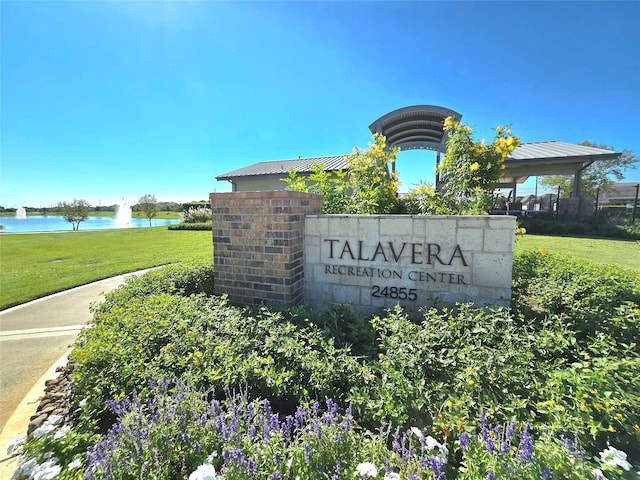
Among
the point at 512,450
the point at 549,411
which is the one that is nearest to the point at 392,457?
the point at 512,450

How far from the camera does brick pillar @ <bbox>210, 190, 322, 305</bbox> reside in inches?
130

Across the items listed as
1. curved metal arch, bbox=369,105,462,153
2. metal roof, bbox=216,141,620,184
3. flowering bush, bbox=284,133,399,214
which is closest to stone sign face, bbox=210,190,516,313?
flowering bush, bbox=284,133,399,214

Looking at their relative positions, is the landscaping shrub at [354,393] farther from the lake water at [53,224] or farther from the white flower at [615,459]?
the lake water at [53,224]

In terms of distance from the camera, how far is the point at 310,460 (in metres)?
1.33

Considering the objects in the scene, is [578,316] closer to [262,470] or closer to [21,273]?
[262,470]

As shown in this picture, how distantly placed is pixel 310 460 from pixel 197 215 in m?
23.7

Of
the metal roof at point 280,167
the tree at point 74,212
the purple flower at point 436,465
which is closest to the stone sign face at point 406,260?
the purple flower at point 436,465

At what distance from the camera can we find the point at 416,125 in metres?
10.6

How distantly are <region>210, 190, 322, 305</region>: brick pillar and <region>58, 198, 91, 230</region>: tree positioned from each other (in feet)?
97.0

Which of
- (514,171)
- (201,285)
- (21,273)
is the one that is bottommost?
(21,273)

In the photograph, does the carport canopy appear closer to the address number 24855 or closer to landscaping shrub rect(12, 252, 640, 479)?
the address number 24855

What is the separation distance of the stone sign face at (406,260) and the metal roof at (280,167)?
11.3 meters

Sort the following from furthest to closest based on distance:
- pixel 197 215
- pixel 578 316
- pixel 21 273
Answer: pixel 197 215, pixel 21 273, pixel 578 316

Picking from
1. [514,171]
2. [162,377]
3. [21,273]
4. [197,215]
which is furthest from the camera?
[197,215]
